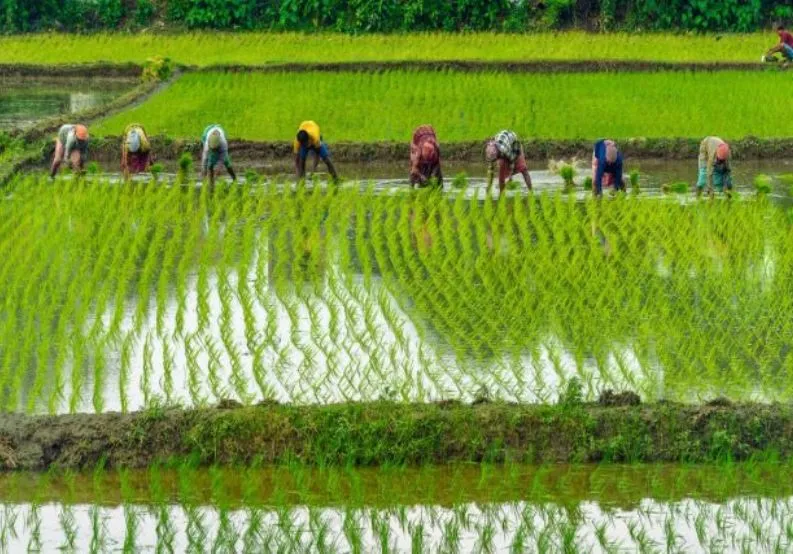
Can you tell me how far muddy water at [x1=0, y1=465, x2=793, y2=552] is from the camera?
5.67 meters

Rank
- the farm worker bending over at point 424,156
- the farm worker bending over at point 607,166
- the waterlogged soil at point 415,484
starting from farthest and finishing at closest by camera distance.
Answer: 1. the farm worker bending over at point 424,156
2. the farm worker bending over at point 607,166
3. the waterlogged soil at point 415,484

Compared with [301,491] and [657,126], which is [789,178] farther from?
[301,491]

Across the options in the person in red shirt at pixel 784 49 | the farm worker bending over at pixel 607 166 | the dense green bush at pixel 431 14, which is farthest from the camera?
the dense green bush at pixel 431 14

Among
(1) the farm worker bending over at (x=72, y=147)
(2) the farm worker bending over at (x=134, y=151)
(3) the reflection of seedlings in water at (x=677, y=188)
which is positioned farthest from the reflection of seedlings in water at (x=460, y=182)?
(1) the farm worker bending over at (x=72, y=147)

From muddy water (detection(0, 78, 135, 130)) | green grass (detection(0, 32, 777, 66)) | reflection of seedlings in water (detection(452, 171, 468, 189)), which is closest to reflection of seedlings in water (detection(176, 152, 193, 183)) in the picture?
reflection of seedlings in water (detection(452, 171, 468, 189))

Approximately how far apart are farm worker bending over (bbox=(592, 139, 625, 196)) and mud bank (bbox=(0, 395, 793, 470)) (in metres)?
5.18

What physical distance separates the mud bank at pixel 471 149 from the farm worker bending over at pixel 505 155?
2.19 m

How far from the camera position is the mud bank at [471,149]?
47.7ft

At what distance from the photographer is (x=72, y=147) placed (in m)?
13.2

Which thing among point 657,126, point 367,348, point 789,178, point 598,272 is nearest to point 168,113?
point 657,126

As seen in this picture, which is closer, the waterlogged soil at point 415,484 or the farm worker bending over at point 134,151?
the waterlogged soil at point 415,484

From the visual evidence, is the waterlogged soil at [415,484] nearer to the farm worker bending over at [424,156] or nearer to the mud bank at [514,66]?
the farm worker bending over at [424,156]

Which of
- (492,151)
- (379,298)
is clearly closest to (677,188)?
(492,151)

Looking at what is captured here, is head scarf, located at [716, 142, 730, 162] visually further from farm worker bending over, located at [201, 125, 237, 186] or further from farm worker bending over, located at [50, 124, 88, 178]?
farm worker bending over, located at [50, 124, 88, 178]
